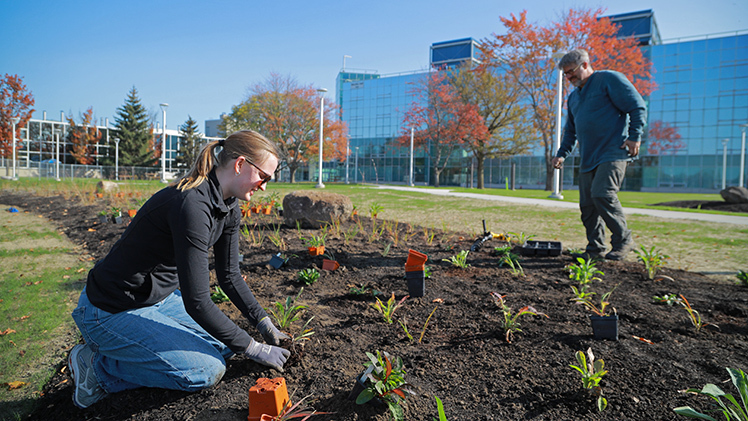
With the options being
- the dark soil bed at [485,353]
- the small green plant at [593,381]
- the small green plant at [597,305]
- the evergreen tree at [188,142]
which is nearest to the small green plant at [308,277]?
the dark soil bed at [485,353]

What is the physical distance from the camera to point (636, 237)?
19.7ft

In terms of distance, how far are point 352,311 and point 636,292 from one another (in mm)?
2278

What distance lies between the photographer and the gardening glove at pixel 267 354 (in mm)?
1940

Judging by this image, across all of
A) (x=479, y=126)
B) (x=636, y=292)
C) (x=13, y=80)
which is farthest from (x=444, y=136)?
(x=13, y=80)

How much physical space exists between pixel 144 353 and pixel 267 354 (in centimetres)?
58

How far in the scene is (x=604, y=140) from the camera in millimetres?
4312

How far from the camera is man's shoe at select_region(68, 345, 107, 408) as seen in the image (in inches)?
74.0

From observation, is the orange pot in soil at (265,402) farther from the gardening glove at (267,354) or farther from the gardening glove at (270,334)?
the gardening glove at (270,334)

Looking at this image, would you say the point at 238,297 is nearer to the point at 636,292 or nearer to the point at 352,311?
the point at 352,311

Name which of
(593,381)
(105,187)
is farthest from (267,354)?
(105,187)

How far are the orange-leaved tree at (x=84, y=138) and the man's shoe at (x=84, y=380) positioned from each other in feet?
176

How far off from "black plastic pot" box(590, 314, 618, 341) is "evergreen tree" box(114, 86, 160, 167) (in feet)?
163

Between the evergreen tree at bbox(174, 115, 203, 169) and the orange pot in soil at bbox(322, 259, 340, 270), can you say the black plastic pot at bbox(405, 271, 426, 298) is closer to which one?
the orange pot in soil at bbox(322, 259, 340, 270)

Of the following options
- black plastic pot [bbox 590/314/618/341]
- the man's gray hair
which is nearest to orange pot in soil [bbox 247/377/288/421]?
black plastic pot [bbox 590/314/618/341]
